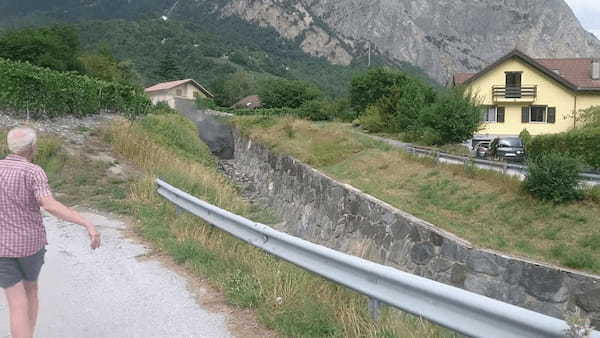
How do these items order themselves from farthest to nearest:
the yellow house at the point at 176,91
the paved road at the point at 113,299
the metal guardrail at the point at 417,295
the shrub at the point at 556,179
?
the yellow house at the point at 176,91, the shrub at the point at 556,179, the paved road at the point at 113,299, the metal guardrail at the point at 417,295

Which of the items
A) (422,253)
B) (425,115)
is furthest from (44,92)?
(425,115)

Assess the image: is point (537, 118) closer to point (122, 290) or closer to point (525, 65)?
point (525, 65)

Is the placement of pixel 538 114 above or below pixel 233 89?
below

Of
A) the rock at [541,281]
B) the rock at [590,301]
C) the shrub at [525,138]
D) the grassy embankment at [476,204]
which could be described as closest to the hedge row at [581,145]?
the shrub at [525,138]

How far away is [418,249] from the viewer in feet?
39.2

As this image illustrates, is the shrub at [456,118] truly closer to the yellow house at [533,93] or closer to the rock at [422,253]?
the yellow house at [533,93]

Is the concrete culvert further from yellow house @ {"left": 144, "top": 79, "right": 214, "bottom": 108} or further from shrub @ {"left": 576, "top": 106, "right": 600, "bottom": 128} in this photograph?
yellow house @ {"left": 144, "top": 79, "right": 214, "bottom": 108}

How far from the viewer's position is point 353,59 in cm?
16350

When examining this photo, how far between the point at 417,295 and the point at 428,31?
207m

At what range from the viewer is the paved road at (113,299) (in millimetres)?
4742

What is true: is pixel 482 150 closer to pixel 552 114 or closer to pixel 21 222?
pixel 552 114

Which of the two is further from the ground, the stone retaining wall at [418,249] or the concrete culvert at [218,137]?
the concrete culvert at [218,137]

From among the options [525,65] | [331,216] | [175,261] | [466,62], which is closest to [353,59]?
[466,62]

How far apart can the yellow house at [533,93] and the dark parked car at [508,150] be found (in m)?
15.2
